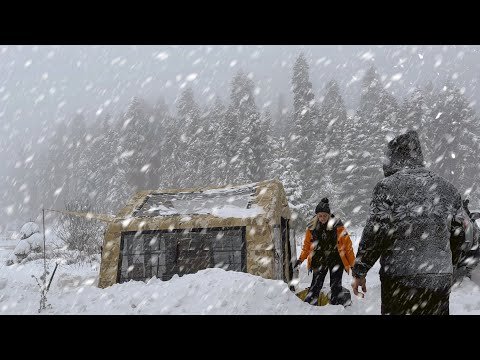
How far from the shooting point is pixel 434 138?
3622 cm

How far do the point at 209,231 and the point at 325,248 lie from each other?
2189 mm

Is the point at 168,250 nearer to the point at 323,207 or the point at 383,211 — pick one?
the point at 323,207

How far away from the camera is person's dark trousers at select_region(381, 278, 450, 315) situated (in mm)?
3115

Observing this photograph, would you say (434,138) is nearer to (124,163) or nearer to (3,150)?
(124,163)

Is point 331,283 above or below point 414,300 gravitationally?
below

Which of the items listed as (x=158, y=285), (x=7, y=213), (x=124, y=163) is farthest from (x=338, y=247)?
(x=7, y=213)

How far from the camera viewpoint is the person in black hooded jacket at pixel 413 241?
312cm

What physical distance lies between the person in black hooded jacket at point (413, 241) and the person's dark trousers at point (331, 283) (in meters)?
3.38

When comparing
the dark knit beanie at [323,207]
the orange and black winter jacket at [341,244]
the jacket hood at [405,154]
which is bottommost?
the orange and black winter jacket at [341,244]

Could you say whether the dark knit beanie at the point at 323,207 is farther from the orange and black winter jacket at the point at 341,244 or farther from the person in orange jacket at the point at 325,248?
the orange and black winter jacket at the point at 341,244

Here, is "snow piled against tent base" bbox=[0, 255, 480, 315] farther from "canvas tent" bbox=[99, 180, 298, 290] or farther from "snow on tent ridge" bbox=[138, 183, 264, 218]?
"snow on tent ridge" bbox=[138, 183, 264, 218]

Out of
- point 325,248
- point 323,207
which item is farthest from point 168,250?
point 323,207

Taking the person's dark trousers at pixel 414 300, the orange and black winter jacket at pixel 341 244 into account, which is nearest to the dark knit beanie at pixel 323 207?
the orange and black winter jacket at pixel 341 244

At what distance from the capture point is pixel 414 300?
3.16m
